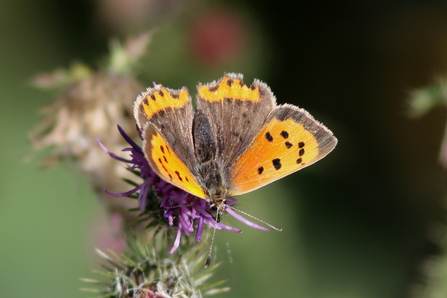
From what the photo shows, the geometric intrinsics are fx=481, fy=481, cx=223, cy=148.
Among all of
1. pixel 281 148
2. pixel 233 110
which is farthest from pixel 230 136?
pixel 281 148

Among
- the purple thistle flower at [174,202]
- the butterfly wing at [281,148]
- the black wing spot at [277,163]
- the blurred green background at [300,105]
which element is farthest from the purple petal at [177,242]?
the blurred green background at [300,105]

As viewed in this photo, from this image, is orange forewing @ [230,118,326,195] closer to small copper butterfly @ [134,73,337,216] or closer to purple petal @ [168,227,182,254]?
→ small copper butterfly @ [134,73,337,216]

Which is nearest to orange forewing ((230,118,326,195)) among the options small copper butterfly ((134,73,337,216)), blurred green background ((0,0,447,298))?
small copper butterfly ((134,73,337,216))

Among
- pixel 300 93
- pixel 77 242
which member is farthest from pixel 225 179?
pixel 300 93

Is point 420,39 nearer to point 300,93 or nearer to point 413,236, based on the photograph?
point 300,93

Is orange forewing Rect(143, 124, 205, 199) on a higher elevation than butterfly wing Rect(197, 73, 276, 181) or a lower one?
lower

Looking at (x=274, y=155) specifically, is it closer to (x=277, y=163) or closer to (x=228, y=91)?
(x=277, y=163)
